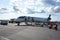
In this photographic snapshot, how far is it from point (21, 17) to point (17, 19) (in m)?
2.30

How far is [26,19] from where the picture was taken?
58.0m

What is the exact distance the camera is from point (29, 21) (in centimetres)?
5938

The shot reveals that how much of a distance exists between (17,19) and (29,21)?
17.2 feet

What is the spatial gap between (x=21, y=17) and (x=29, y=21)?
3300 mm

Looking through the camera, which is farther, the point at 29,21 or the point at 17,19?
the point at 29,21

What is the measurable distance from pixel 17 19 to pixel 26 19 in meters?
3.59

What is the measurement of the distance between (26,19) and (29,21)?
69.4 inches

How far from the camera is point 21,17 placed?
57.3 metres

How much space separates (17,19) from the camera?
55.4 m

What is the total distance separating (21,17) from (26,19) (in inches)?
65.9
